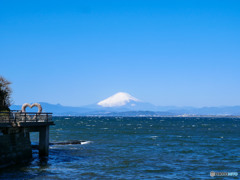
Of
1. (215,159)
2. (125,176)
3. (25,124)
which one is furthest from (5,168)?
(215,159)

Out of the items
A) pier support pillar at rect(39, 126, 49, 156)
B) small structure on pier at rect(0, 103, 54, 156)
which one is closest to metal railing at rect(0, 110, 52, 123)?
small structure on pier at rect(0, 103, 54, 156)

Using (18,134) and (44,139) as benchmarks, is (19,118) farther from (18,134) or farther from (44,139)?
(44,139)

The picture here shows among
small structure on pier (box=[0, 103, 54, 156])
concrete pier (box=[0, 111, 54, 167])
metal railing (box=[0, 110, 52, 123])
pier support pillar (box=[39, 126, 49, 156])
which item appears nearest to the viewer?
concrete pier (box=[0, 111, 54, 167])

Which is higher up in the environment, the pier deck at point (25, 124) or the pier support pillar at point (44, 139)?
the pier deck at point (25, 124)

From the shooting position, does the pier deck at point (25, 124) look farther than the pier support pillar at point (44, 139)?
No

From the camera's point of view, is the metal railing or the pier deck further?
the metal railing

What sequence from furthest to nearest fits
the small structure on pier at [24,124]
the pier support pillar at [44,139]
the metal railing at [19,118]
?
the pier support pillar at [44,139]
the metal railing at [19,118]
the small structure on pier at [24,124]

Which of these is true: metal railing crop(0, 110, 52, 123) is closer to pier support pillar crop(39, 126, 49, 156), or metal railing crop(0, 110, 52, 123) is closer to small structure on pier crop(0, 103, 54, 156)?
small structure on pier crop(0, 103, 54, 156)

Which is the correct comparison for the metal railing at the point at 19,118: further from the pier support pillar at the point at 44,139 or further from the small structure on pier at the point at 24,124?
the pier support pillar at the point at 44,139

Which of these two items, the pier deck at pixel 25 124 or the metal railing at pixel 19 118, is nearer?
the pier deck at pixel 25 124

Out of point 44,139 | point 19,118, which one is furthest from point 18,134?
point 44,139

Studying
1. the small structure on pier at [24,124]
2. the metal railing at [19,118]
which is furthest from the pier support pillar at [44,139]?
the metal railing at [19,118]

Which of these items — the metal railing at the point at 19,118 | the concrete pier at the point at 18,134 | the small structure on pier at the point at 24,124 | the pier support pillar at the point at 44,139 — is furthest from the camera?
the pier support pillar at the point at 44,139

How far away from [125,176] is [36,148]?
18.2 metres
